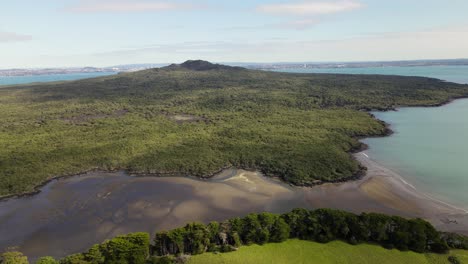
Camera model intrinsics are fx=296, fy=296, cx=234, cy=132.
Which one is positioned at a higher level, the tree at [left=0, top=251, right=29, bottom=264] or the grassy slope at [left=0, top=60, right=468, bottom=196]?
the grassy slope at [left=0, top=60, right=468, bottom=196]

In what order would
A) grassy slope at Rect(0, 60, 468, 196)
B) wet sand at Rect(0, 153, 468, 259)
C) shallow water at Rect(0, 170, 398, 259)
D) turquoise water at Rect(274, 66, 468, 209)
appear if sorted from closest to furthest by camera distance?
shallow water at Rect(0, 170, 398, 259) < wet sand at Rect(0, 153, 468, 259) < turquoise water at Rect(274, 66, 468, 209) < grassy slope at Rect(0, 60, 468, 196)

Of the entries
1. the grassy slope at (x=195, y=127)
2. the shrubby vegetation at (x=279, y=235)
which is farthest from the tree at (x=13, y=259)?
the grassy slope at (x=195, y=127)

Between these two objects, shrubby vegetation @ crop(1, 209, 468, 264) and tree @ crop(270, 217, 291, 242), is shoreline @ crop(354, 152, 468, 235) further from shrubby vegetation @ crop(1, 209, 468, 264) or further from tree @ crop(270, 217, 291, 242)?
tree @ crop(270, 217, 291, 242)

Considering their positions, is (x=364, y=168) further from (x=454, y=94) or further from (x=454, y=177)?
(x=454, y=94)

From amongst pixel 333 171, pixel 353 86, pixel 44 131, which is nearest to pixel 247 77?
pixel 353 86

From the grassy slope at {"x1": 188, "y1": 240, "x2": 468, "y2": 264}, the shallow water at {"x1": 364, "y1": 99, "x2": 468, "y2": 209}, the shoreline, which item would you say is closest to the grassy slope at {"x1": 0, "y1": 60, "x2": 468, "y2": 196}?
the shoreline

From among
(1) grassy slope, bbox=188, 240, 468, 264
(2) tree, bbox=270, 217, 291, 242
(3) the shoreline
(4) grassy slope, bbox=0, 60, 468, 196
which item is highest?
(4) grassy slope, bbox=0, 60, 468, 196

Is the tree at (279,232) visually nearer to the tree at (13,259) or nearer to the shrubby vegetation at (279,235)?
the shrubby vegetation at (279,235)
